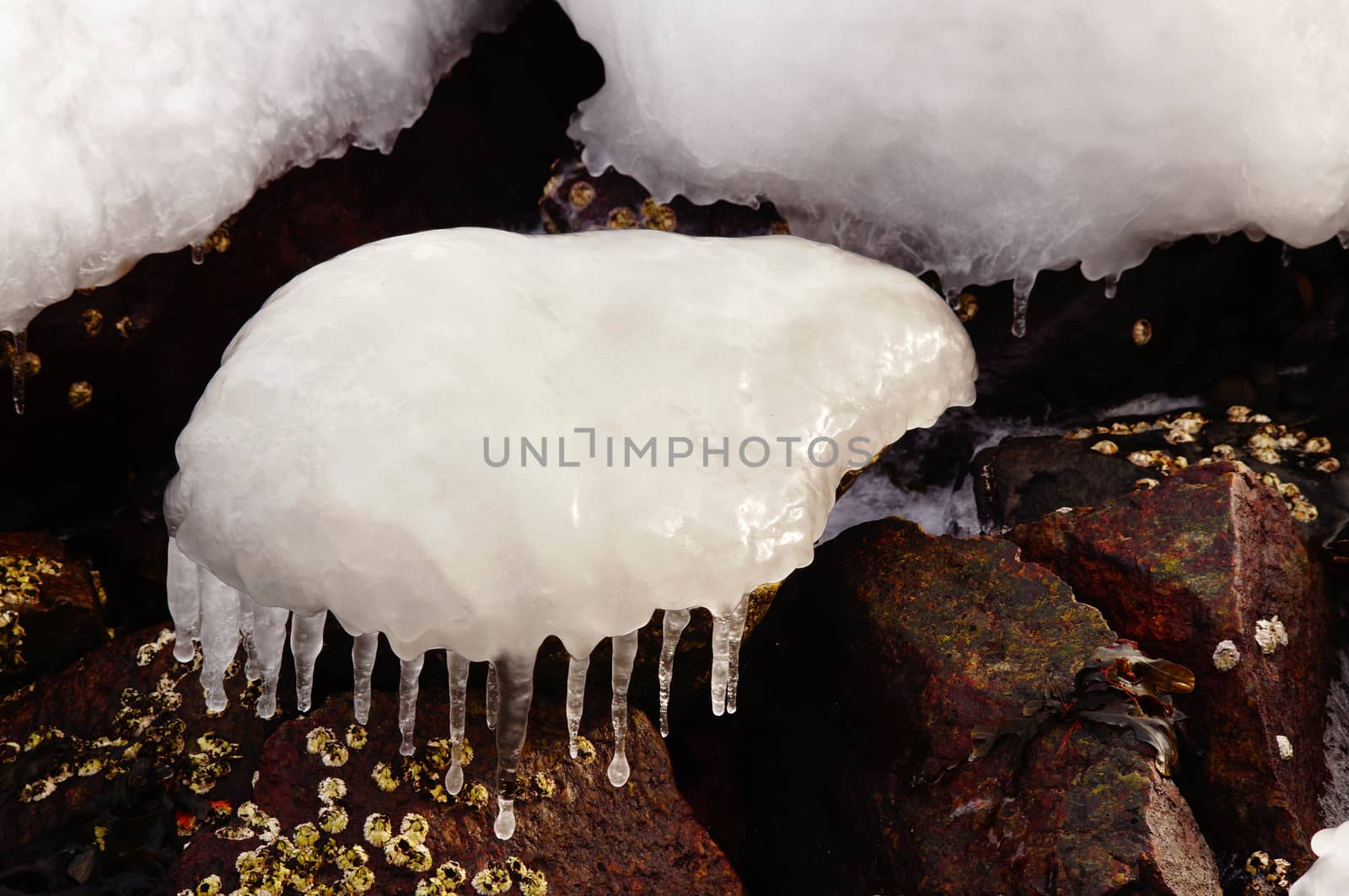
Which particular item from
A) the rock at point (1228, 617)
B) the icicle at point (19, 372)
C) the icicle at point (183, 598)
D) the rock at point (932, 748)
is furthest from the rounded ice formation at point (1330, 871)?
the icicle at point (19, 372)

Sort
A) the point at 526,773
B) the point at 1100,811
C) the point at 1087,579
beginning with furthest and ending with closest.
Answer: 1. the point at 1087,579
2. the point at 526,773
3. the point at 1100,811

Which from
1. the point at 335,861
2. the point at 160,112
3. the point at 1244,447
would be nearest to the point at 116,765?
the point at 335,861

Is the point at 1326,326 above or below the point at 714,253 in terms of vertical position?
below

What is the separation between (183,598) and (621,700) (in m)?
1.07

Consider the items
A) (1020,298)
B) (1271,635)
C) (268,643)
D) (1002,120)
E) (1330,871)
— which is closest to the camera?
(1330,871)

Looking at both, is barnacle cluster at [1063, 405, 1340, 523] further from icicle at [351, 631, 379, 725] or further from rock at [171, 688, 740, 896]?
icicle at [351, 631, 379, 725]

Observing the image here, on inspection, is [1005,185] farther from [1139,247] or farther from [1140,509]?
[1140,509]

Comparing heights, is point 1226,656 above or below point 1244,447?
below

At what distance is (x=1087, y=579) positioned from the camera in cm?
278

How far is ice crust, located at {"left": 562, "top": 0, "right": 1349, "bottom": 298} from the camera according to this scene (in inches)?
110

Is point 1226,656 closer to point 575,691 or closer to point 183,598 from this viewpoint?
point 575,691

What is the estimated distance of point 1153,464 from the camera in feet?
10.4

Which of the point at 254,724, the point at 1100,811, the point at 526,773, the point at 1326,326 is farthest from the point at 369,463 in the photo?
the point at 1326,326

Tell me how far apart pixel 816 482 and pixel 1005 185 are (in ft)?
4.01
